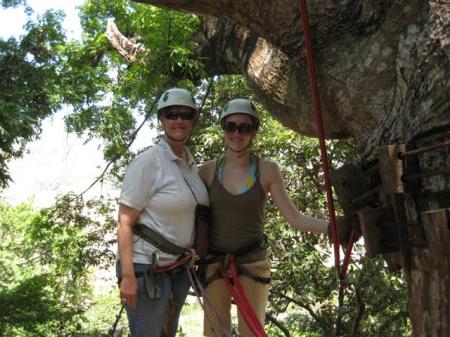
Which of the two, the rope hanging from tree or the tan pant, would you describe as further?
the tan pant

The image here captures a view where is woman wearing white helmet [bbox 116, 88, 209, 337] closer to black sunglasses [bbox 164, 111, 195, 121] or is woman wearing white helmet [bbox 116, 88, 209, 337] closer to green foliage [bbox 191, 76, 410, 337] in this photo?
black sunglasses [bbox 164, 111, 195, 121]

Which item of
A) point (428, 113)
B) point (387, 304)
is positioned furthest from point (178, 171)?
point (387, 304)

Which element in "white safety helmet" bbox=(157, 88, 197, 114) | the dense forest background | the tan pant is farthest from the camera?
the dense forest background

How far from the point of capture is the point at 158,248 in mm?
2217

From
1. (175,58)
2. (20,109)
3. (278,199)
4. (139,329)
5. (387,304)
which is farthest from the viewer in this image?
(20,109)

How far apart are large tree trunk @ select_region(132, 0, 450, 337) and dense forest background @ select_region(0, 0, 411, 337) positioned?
1.46 metres

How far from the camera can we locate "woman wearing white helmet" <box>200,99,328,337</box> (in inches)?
97.7

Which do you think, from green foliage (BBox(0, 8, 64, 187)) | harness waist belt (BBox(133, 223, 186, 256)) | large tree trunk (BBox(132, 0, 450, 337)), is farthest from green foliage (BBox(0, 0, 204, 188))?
harness waist belt (BBox(133, 223, 186, 256))

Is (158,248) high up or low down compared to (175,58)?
down

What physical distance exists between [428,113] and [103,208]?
5665 millimetres

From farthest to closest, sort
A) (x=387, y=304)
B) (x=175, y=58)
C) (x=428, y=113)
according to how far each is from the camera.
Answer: (x=387, y=304)
(x=175, y=58)
(x=428, y=113)

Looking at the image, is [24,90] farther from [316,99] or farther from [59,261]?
[316,99]

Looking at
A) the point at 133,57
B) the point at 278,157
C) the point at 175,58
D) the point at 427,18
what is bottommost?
the point at 427,18

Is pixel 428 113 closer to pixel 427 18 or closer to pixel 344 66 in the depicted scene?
pixel 427 18
